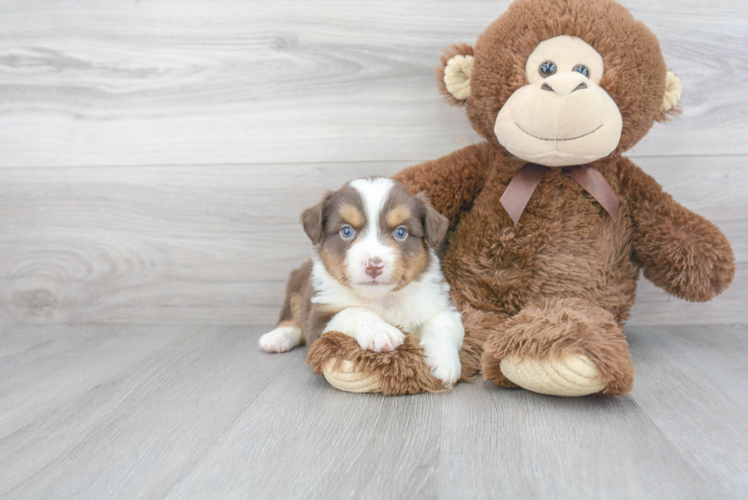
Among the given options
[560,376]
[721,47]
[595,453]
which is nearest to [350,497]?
[595,453]

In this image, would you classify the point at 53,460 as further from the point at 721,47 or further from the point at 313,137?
the point at 721,47

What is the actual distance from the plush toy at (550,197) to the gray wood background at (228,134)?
15.2 inches

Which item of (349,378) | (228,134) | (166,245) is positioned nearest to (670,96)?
(349,378)

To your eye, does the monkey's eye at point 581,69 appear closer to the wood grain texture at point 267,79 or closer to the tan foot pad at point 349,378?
the wood grain texture at point 267,79

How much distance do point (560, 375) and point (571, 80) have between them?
87cm

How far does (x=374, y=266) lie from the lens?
61.6 inches

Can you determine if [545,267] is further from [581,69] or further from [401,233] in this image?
[581,69]

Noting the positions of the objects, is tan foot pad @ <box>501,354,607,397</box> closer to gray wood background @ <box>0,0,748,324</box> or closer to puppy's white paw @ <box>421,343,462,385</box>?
puppy's white paw @ <box>421,343,462,385</box>

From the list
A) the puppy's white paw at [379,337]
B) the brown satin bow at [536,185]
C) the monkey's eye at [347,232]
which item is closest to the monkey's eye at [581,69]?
the brown satin bow at [536,185]

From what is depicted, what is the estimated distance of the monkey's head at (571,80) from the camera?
1.62 m

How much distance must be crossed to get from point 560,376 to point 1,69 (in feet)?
8.58

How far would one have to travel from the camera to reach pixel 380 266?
1569mm

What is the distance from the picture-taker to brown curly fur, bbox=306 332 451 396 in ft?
4.88

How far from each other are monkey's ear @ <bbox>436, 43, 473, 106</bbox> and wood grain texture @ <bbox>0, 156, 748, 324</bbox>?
45 centimetres
